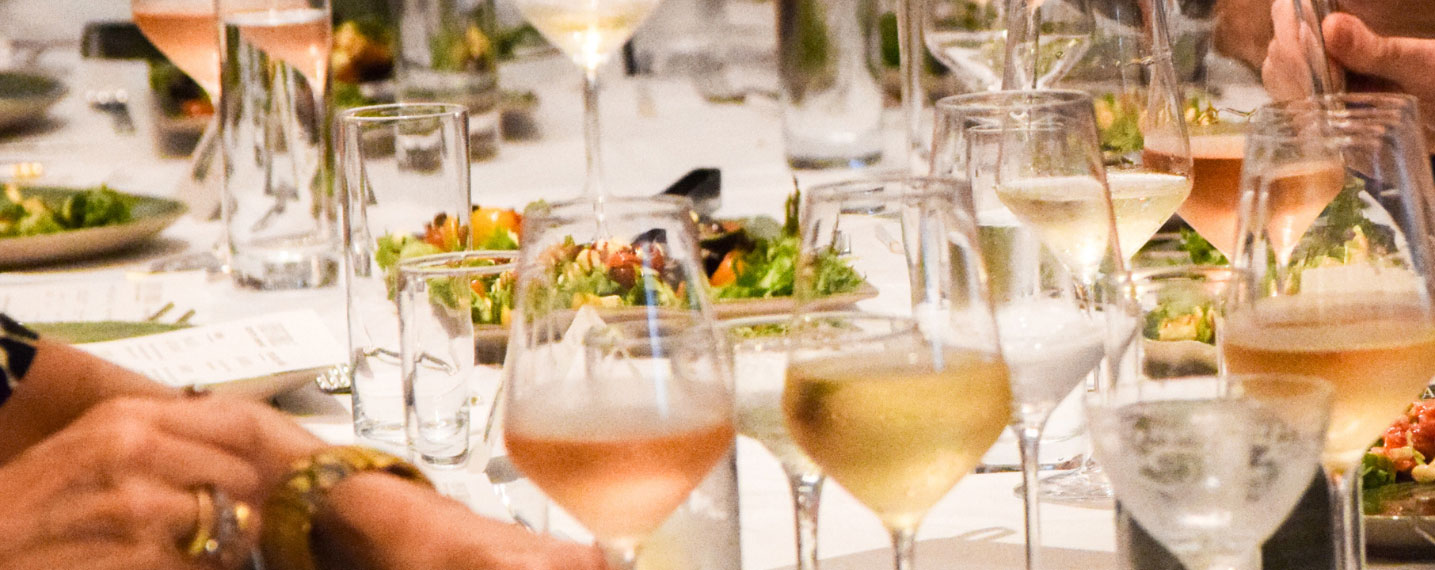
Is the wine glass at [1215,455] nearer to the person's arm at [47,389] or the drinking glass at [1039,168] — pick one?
the drinking glass at [1039,168]

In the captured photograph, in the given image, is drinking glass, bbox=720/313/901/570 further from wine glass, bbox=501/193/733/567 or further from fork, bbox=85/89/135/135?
fork, bbox=85/89/135/135

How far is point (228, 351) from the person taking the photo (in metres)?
1.48

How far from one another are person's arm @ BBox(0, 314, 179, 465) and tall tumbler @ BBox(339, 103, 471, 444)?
203mm

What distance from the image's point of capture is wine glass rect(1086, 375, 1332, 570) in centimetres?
70

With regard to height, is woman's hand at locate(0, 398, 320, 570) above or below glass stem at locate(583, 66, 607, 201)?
below

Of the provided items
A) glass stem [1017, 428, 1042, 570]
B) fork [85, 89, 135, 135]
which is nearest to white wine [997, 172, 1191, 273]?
glass stem [1017, 428, 1042, 570]

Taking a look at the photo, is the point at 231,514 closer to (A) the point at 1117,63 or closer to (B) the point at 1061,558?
(B) the point at 1061,558

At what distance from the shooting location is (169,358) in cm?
148

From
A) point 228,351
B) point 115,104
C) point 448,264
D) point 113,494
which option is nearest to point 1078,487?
point 448,264

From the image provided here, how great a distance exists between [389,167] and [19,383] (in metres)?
0.42

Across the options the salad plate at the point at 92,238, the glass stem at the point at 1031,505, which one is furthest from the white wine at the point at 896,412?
the salad plate at the point at 92,238

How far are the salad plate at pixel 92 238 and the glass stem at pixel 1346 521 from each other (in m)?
1.68

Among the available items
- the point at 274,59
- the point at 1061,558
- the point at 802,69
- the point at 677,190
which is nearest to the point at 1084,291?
the point at 1061,558

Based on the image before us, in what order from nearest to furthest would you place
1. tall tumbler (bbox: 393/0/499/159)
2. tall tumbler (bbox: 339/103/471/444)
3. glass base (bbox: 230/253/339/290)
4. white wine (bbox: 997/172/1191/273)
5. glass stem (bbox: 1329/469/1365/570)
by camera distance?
glass stem (bbox: 1329/469/1365/570)
white wine (bbox: 997/172/1191/273)
tall tumbler (bbox: 339/103/471/444)
glass base (bbox: 230/253/339/290)
tall tumbler (bbox: 393/0/499/159)
